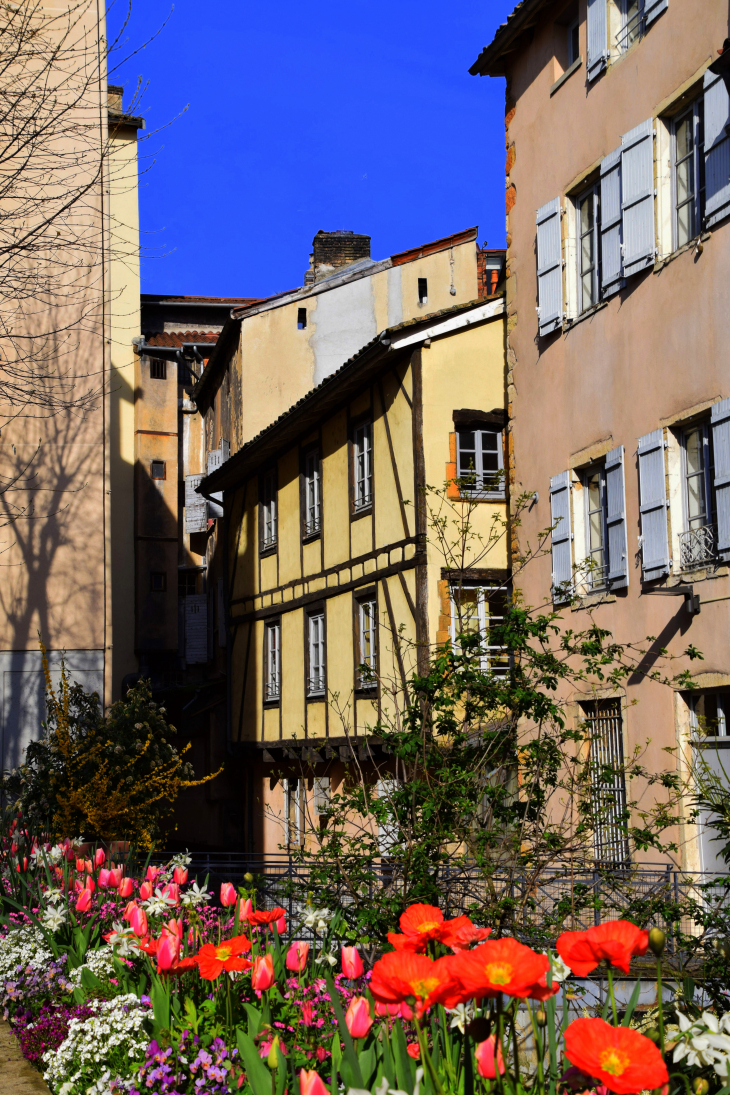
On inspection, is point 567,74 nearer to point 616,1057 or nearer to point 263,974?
point 263,974

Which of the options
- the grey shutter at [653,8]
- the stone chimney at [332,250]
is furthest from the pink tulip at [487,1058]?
the stone chimney at [332,250]

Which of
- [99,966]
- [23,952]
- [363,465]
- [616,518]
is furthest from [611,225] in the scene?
[99,966]

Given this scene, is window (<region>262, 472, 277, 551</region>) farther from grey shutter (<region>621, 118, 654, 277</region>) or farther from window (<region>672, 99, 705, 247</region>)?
window (<region>672, 99, 705, 247</region>)

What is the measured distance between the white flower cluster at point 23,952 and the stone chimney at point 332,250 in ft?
67.6

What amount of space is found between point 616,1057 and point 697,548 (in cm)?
860

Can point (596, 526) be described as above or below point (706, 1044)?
above

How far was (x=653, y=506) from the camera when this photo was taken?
10.6 meters

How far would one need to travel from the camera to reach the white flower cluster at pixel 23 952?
564 cm

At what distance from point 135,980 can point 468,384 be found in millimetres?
10938

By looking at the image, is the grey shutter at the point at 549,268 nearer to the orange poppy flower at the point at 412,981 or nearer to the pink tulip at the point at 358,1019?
the pink tulip at the point at 358,1019

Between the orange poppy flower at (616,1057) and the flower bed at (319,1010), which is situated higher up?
the orange poppy flower at (616,1057)

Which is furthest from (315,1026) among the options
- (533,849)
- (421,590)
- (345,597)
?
(345,597)

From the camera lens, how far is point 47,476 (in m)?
14.1

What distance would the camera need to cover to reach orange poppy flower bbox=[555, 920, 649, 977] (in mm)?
2270
